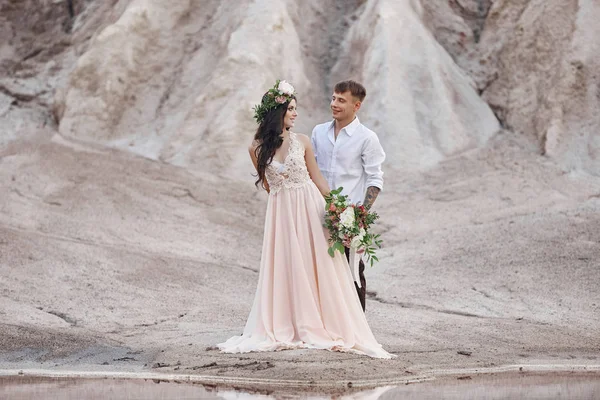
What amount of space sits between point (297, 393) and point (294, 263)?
1688 mm

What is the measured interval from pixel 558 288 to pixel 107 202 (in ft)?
22.4

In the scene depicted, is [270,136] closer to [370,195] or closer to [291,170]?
[291,170]

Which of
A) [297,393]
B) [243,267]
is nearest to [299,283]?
[297,393]

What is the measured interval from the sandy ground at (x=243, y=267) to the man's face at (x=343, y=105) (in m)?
1.90

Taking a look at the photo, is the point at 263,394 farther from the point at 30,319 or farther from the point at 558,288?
the point at 558,288

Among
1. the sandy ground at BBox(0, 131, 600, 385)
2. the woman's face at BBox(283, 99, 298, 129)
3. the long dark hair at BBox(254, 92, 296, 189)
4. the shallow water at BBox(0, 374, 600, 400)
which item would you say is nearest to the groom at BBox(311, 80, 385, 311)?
the woman's face at BBox(283, 99, 298, 129)

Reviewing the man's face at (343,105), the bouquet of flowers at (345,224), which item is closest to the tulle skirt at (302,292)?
the bouquet of flowers at (345,224)

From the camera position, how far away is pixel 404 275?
532 inches

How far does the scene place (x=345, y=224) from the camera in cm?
792

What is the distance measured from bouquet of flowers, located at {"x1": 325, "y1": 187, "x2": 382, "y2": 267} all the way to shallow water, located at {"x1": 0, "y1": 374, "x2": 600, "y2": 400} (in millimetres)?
1338

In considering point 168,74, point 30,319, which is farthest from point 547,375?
point 168,74

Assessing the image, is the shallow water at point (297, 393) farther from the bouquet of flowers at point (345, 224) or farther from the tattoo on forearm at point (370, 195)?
the tattoo on forearm at point (370, 195)

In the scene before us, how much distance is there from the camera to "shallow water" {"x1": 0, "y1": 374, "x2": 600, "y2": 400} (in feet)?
21.0

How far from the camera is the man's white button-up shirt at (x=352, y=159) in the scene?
329 inches
